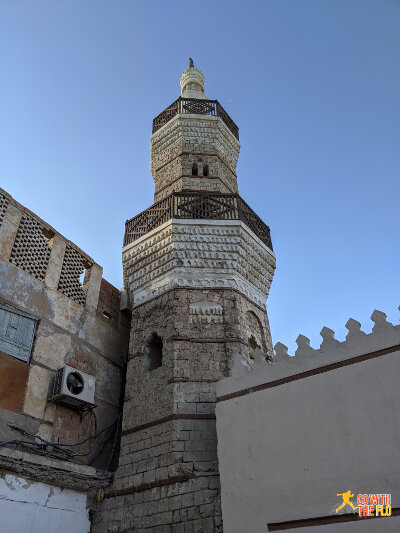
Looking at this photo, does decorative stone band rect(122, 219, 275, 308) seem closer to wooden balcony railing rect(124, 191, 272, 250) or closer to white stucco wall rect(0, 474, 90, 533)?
wooden balcony railing rect(124, 191, 272, 250)

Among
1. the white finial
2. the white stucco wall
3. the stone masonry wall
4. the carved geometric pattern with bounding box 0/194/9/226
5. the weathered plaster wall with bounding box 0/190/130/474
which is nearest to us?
the white stucco wall

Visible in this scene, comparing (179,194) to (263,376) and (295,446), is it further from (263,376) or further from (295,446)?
(295,446)

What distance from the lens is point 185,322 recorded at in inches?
274

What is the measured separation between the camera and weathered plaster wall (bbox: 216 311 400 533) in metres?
4.37

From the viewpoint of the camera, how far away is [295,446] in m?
4.80

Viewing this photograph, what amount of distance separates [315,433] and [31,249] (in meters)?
5.00

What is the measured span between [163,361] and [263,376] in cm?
181

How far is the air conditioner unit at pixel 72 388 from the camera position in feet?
21.1

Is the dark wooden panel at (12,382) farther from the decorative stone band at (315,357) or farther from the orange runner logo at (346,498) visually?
the orange runner logo at (346,498)

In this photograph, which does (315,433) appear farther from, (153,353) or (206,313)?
(153,353)

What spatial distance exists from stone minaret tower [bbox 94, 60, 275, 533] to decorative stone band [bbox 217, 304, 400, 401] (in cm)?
82

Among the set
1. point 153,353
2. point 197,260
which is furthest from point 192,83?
point 153,353

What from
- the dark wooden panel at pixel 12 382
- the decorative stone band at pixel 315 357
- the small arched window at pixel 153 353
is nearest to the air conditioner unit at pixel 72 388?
the dark wooden panel at pixel 12 382

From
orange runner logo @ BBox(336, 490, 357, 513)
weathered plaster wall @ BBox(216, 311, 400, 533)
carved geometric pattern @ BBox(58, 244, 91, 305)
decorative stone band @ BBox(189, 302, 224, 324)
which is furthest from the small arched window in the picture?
orange runner logo @ BBox(336, 490, 357, 513)
